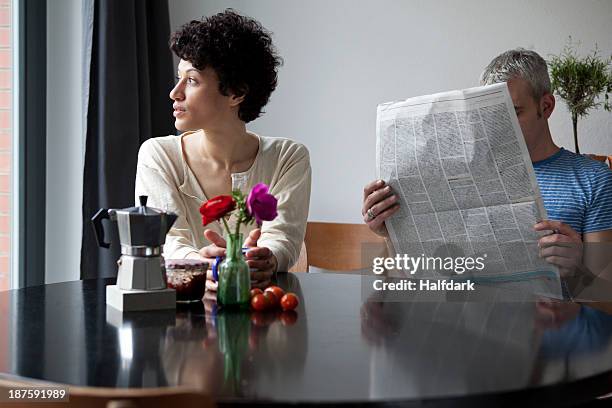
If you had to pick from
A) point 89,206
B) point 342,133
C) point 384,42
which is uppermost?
point 384,42

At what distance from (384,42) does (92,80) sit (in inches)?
42.6

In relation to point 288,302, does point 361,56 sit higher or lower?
higher

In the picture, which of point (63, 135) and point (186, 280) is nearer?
point (186, 280)

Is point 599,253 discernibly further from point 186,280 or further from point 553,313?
point 186,280

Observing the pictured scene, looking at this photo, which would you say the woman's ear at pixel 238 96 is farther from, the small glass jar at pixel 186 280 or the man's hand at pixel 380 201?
the small glass jar at pixel 186 280

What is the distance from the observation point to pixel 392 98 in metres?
2.98

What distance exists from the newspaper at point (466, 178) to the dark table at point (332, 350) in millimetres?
187

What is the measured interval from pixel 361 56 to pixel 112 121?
0.98 meters

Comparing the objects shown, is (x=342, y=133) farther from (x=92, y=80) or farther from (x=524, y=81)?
(x=524, y=81)

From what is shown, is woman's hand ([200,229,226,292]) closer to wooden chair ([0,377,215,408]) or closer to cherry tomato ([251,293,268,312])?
cherry tomato ([251,293,268,312])

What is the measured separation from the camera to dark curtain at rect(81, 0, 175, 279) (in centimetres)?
262

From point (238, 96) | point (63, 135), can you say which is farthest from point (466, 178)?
point (63, 135)

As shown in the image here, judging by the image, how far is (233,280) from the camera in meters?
1.38

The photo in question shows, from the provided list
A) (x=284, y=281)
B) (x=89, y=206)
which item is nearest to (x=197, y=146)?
(x=284, y=281)
